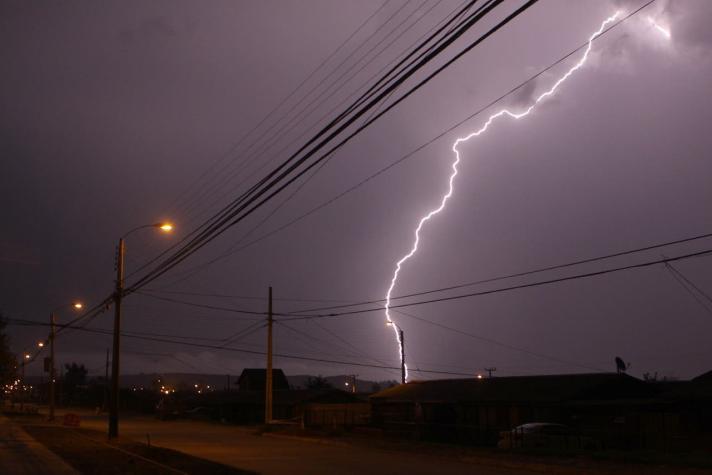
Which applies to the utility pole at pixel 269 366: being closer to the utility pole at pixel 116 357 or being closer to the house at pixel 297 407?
the house at pixel 297 407

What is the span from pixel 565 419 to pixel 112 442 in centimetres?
2023

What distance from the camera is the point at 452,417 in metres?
41.6

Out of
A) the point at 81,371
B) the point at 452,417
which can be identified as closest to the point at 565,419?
the point at 452,417

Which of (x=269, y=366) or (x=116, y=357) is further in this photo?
(x=269, y=366)

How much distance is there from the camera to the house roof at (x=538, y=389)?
3444 cm

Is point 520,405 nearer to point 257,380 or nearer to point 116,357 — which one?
point 116,357

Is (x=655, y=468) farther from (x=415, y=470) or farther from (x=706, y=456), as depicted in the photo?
(x=415, y=470)

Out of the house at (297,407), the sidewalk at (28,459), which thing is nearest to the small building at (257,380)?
the house at (297,407)

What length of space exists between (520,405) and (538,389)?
46.6 inches

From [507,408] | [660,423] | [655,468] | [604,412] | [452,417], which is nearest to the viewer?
[655,468]

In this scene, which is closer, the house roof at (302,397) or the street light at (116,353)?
the street light at (116,353)

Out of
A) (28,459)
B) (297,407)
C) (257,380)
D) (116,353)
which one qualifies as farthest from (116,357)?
(257,380)

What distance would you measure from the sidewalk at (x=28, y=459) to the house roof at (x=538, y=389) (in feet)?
65.9

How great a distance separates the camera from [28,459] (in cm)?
2483
